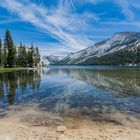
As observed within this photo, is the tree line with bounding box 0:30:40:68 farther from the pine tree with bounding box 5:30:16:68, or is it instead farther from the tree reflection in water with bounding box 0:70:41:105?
the tree reflection in water with bounding box 0:70:41:105

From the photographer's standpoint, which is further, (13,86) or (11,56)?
(11,56)

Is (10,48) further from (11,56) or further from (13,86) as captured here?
(13,86)

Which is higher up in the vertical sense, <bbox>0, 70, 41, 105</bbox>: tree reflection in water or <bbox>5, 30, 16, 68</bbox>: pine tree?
<bbox>5, 30, 16, 68</bbox>: pine tree

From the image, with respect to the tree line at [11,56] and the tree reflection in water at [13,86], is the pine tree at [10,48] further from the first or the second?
the tree reflection in water at [13,86]

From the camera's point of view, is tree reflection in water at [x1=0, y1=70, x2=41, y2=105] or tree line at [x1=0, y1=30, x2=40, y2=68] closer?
tree reflection in water at [x1=0, y1=70, x2=41, y2=105]

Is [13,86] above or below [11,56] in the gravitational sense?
below

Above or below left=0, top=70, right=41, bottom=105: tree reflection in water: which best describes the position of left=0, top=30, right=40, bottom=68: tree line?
above

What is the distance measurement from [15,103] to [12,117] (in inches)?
221

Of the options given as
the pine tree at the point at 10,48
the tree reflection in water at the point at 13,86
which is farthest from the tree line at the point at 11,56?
the tree reflection in water at the point at 13,86

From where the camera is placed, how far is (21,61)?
168125 mm

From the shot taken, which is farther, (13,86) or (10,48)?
(10,48)

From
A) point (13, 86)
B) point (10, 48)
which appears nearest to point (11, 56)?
point (10, 48)

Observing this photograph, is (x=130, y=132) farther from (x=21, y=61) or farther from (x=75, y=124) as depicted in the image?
(x=21, y=61)

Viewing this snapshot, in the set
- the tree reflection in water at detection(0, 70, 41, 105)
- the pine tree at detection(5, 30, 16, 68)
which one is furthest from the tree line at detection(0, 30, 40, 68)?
the tree reflection in water at detection(0, 70, 41, 105)
